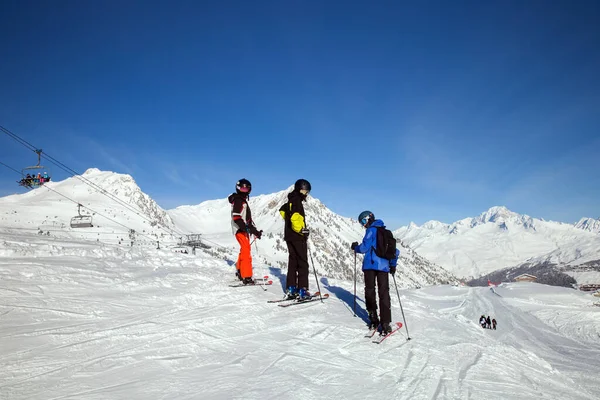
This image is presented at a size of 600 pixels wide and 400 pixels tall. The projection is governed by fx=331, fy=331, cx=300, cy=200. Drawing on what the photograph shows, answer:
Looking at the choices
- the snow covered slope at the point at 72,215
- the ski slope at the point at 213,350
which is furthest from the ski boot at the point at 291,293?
the snow covered slope at the point at 72,215

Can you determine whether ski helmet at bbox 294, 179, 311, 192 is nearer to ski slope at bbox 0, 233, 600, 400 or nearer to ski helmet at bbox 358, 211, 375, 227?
ski helmet at bbox 358, 211, 375, 227

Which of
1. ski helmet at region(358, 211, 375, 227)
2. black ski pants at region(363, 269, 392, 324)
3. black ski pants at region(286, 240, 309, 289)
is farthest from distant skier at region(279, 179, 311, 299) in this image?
black ski pants at region(363, 269, 392, 324)

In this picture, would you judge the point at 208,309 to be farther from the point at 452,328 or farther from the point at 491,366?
the point at 452,328

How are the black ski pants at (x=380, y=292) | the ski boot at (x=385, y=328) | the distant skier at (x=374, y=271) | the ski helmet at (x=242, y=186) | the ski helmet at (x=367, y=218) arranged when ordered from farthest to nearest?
the ski helmet at (x=242, y=186)
the ski helmet at (x=367, y=218)
the distant skier at (x=374, y=271)
the black ski pants at (x=380, y=292)
the ski boot at (x=385, y=328)

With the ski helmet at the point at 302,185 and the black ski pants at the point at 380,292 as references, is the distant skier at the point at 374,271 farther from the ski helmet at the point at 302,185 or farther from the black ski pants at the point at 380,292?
the ski helmet at the point at 302,185

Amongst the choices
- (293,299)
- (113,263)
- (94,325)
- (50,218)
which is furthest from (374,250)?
(50,218)

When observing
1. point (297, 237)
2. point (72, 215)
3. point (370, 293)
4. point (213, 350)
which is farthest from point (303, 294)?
point (72, 215)

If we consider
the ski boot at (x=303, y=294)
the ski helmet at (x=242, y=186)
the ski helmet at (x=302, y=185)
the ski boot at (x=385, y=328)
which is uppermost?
the ski helmet at (x=242, y=186)

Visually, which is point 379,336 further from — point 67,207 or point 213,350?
point 67,207

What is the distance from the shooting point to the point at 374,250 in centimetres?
757

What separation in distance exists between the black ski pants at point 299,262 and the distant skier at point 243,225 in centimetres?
187

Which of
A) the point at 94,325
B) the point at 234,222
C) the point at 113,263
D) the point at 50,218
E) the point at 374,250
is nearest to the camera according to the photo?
the point at 94,325

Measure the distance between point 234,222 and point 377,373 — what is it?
23.0 feet

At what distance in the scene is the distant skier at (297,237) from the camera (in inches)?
354
